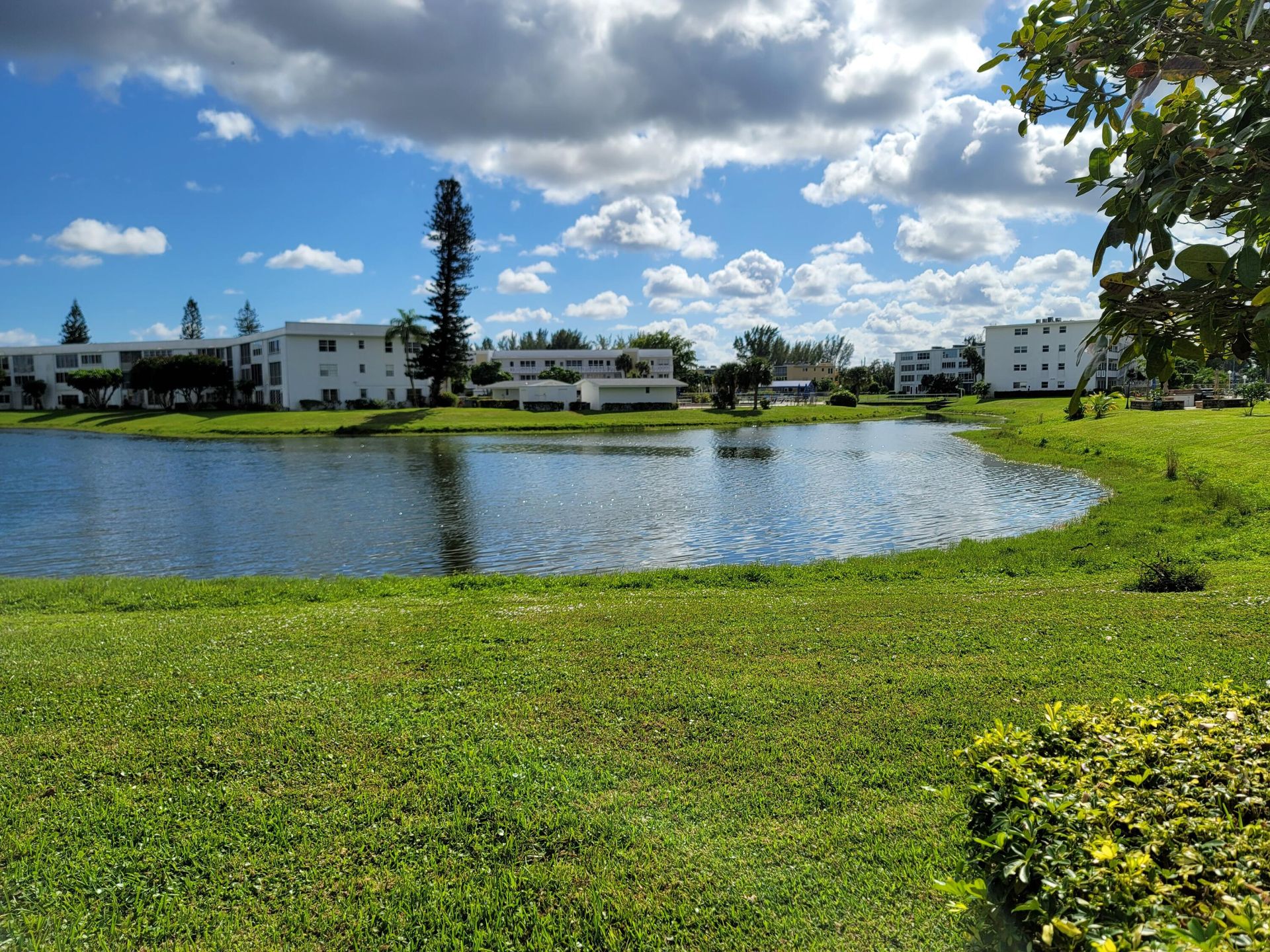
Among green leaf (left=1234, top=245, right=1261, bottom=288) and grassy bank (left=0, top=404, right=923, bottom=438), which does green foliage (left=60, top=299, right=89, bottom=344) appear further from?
green leaf (left=1234, top=245, right=1261, bottom=288)

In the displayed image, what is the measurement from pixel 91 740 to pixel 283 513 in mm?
18719

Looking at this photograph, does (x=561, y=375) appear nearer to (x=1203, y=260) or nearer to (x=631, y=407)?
(x=631, y=407)

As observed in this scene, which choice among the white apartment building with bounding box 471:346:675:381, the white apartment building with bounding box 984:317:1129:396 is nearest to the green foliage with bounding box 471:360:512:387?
the white apartment building with bounding box 471:346:675:381

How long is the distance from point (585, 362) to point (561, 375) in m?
8.59

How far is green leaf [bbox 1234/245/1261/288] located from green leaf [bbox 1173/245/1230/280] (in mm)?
325

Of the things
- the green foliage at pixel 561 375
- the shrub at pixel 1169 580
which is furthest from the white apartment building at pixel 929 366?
the shrub at pixel 1169 580

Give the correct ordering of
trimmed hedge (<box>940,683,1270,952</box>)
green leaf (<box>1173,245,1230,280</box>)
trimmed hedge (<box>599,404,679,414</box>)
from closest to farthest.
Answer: trimmed hedge (<box>940,683,1270,952</box>) < green leaf (<box>1173,245,1230,280</box>) < trimmed hedge (<box>599,404,679,414</box>)

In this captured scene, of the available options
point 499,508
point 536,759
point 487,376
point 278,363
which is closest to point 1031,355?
point 487,376

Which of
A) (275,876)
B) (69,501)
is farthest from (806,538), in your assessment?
(69,501)

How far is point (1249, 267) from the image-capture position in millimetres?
2236

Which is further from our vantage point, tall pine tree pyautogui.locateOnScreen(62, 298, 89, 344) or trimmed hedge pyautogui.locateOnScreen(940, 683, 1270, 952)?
tall pine tree pyautogui.locateOnScreen(62, 298, 89, 344)

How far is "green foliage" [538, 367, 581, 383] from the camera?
11656cm

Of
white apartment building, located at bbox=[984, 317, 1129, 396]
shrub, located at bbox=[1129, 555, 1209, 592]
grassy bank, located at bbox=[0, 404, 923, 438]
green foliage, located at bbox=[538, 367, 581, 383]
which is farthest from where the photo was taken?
green foliage, located at bbox=[538, 367, 581, 383]

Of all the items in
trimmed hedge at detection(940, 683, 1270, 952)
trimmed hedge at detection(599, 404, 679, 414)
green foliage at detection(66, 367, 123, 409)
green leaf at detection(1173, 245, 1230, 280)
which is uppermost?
green foliage at detection(66, 367, 123, 409)
